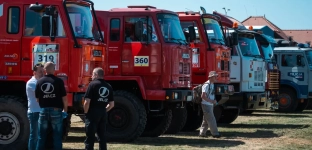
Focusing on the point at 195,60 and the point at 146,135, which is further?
the point at 195,60

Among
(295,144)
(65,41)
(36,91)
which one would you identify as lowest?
(295,144)

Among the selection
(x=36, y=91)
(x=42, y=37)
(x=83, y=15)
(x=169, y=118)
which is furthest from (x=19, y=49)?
(x=169, y=118)

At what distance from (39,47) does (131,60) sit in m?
3.14

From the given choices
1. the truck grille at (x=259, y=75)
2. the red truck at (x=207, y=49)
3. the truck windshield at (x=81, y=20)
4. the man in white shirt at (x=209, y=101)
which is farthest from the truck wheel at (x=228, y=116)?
the truck windshield at (x=81, y=20)

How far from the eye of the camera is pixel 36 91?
11.4 m

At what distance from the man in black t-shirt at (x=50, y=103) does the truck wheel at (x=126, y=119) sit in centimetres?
411

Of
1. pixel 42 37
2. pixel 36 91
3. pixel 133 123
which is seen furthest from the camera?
pixel 133 123

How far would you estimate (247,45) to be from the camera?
2177 cm

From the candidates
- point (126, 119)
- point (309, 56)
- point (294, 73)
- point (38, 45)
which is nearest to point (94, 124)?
point (38, 45)

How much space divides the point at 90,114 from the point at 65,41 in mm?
2360

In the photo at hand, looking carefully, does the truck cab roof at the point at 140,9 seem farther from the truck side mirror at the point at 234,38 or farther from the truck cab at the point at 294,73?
the truck cab at the point at 294,73

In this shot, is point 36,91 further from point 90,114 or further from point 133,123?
point 133,123

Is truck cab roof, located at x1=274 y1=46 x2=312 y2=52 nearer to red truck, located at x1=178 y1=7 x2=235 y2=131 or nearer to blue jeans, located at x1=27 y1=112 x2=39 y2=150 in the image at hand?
red truck, located at x1=178 y1=7 x2=235 y2=131

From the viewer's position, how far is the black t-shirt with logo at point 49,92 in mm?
11297
